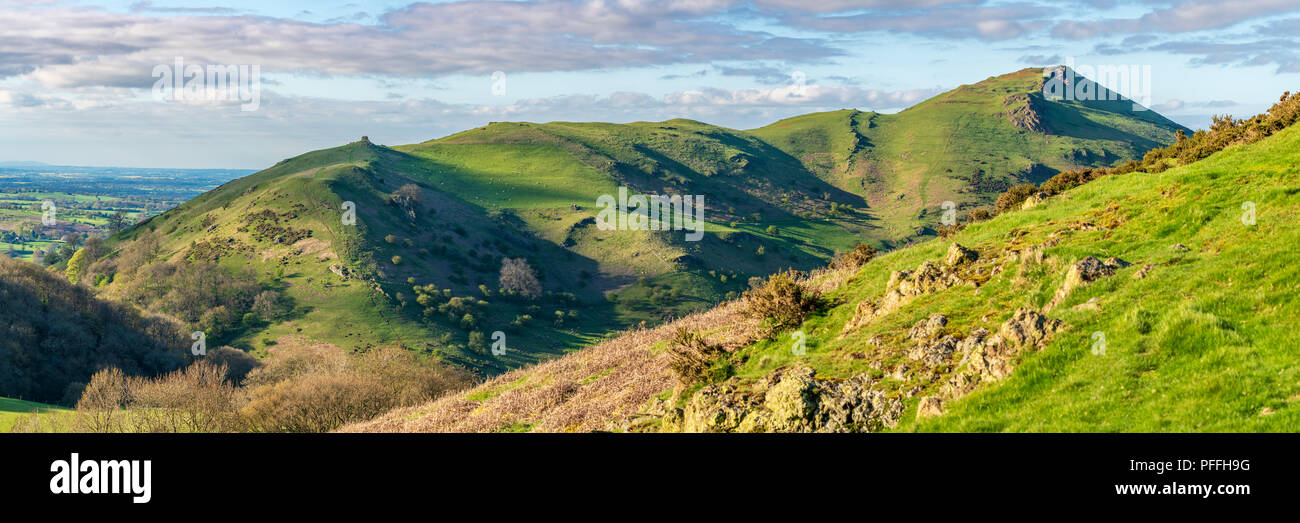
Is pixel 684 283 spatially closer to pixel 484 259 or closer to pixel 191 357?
pixel 484 259

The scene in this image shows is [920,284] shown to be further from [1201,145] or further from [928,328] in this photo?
[1201,145]

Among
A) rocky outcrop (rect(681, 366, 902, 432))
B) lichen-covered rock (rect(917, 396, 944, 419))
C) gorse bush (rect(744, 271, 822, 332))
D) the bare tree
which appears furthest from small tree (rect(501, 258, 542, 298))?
lichen-covered rock (rect(917, 396, 944, 419))

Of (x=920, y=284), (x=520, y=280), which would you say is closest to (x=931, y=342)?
(x=920, y=284)

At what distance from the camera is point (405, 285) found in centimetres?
11612

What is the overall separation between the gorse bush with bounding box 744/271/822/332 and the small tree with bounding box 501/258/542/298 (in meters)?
109

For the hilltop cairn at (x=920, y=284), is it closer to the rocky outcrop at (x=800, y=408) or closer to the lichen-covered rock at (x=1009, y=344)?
the rocky outcrop at (x=800, y=408)

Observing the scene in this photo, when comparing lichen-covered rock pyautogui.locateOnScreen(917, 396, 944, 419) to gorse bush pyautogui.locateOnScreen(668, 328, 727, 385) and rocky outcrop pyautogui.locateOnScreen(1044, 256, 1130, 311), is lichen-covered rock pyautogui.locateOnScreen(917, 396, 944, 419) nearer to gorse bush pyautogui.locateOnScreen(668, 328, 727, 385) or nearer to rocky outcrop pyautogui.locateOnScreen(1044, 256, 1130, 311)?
rocky outcrop pyautogui.locateOnScreen(1044, 256, 1130, 311)

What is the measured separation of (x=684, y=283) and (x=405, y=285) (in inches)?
1857

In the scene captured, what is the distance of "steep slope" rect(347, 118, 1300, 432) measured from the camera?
1066 centimetres

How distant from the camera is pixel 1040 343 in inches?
499

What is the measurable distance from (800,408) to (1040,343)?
13.7 feet

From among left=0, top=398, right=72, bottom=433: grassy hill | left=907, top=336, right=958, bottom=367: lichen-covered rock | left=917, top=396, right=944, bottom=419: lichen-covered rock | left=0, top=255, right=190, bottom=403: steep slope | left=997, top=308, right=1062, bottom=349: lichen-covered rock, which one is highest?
left=997, top=308, right=1062, bottom=349: lichen-covered rock

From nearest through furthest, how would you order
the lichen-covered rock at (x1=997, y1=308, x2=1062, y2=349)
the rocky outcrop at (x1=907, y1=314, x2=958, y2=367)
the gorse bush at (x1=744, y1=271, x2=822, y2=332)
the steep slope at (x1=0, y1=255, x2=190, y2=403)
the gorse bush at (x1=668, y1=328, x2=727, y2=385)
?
1. the lichen-covered rock at (x1=997, y1=308, x2=1062, y2=349)
2. the rocky outcrop at (x1=907, y1=314, x2=958, y2=367)
3. the gorse bush at (x1=668, y1=328, x2=727, y2=385)
4. the gorse bush at (x1=744, y1=271, x2=822, y2=332)
5. the steep slope at (x1=0, y1=255, x2=190, y2=403)
